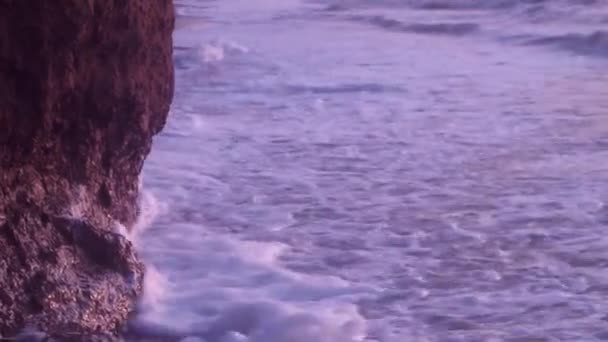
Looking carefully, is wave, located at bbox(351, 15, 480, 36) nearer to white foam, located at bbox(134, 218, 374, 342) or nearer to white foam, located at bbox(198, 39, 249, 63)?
white foam, located at bbox(198, 39, 249, 63)

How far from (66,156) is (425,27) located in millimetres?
11274

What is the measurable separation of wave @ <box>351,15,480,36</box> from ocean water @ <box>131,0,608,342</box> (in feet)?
10.2

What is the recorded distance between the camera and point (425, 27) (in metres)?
15.2

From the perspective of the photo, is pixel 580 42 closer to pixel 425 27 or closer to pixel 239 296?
pixel 425 27

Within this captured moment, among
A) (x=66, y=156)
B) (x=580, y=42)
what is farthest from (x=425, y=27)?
(x=66, y=156)

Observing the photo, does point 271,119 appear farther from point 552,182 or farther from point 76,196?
point 76,196

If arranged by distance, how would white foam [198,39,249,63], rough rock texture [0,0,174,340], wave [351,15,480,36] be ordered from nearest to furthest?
rough rock texture [0,0,174,340]
white foam [198,39,249,63]
wave [351,15,480,36]

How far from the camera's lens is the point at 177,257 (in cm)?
497

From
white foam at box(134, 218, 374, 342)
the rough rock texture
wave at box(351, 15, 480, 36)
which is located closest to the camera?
Result: the rough rock texture

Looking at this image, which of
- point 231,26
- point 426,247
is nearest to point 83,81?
point 426,247

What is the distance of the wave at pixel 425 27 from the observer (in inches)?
578

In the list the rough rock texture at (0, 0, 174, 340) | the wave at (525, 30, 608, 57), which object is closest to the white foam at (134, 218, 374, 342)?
the rough rock texture at (0, 0, 174, 340)

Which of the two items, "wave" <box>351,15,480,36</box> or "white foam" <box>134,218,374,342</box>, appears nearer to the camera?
"white foam" <box>134,218,374,342</box>

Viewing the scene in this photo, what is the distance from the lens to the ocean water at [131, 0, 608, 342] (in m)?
4.41
